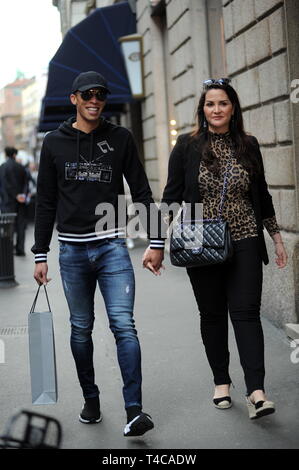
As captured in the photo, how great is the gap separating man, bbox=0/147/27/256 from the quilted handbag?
Answer: 1070cm

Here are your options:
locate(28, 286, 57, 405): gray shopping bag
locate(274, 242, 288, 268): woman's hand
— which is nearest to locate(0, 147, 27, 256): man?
locate(274, 242, 288, 268): woman's hand

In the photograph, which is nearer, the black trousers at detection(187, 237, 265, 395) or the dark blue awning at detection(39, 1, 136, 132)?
the black trousers at detection(187, 237, 265, 395)

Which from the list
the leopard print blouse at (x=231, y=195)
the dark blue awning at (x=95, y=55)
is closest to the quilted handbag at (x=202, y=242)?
the leopard print blouse at (x=231, y=195)

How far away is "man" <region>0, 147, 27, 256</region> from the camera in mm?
15258

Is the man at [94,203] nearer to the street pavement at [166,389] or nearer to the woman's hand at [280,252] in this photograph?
the street pavement at [166,389]

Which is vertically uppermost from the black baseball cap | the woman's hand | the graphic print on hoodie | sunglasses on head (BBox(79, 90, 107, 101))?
the black baseball cap

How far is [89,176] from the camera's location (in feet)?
15.1

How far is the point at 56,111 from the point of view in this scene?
60.0 ft

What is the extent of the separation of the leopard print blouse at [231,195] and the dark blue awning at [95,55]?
1172 centimetres

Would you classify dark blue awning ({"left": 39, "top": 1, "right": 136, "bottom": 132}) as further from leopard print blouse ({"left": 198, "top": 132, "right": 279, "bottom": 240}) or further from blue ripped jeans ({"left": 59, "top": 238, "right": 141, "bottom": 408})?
blue ripped jeans ({"left": 59, "top": 238, "right": 141, "bottom": 408})

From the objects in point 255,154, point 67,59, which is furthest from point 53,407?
point 67,59

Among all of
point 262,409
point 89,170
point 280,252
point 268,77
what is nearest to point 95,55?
point 268,77

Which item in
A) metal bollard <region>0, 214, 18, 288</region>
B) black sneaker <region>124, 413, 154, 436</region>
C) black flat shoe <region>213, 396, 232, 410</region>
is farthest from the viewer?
metal bollard <region>0, 214, 18, 288</region>

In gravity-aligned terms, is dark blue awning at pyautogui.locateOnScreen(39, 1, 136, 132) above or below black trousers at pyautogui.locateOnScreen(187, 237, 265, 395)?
above
